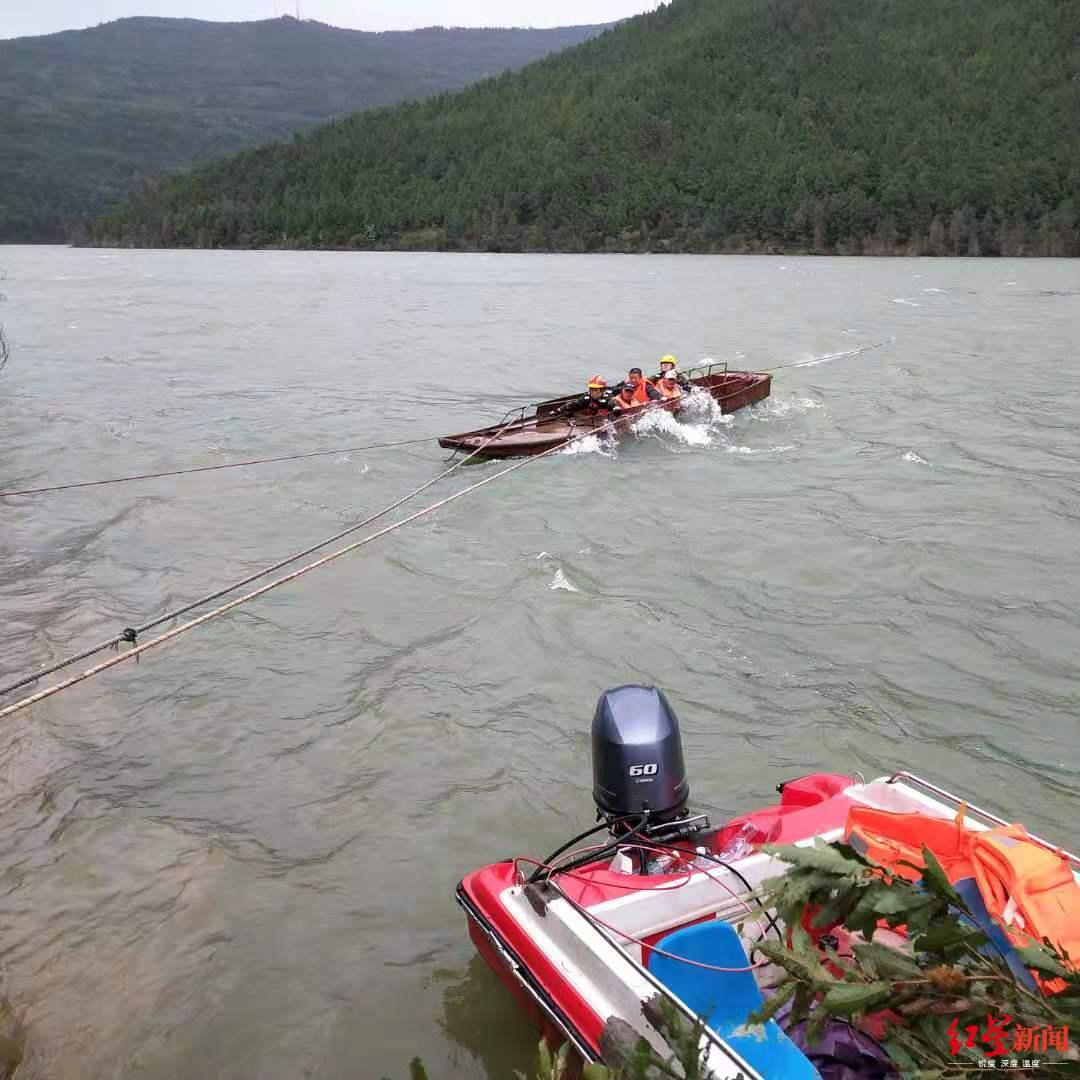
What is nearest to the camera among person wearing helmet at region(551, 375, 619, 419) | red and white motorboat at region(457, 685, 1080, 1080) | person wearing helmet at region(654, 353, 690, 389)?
red and white motorboat at region(457, 685, 1080, 1080)

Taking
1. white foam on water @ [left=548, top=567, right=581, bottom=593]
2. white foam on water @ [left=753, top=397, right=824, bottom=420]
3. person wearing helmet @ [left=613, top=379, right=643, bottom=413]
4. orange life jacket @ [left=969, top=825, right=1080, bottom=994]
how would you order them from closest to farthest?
orange life jacket @ [left=969, top=825, right=1080, bottom=994]
white foam on water @ [left=548, top=567, right=581, bottom=593]
person wearing helmet @ [left=613, top=379, right=643, bottom=413]
white foam on water @ [left=753, top=397, right=824, bottom=420]

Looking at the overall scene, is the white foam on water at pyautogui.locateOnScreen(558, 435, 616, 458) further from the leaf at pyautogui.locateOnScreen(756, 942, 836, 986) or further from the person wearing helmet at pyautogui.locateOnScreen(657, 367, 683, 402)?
the leaf at pyautogui.locateOnScreen(756, 942, 836, 986)

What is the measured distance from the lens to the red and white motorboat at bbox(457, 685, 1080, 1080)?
384cm

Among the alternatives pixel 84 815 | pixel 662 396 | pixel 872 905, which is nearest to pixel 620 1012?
pixel 872 905

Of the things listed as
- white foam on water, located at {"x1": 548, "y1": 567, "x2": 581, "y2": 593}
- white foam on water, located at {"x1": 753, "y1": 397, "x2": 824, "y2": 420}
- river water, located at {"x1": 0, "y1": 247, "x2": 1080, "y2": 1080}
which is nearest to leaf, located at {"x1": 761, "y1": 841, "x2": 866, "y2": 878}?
river water, located at {"x1": 0, "y1": 247, "x2": 1080, "y2": 1080}

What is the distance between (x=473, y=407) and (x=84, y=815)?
615 inches

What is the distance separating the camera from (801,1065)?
3.45 m

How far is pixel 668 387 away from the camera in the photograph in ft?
57.7

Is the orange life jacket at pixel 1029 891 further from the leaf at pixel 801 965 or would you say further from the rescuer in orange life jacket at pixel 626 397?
the rescuer in orange life jacket at pixel 626 397

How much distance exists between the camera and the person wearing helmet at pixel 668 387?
57.3 feet

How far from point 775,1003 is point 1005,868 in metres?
1.53

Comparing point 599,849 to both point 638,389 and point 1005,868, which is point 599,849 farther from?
point 638,389

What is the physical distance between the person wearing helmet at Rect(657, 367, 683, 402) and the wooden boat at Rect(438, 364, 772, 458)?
0.32 feet

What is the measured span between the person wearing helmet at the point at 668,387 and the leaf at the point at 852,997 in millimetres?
15240
